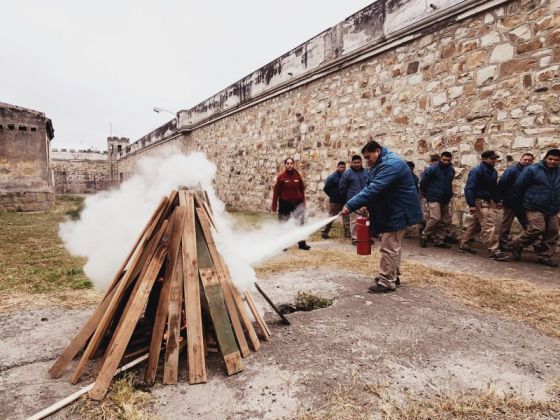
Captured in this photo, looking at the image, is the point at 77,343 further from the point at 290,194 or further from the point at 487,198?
the point at 487,198

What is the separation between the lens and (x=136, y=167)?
28172 millimetres

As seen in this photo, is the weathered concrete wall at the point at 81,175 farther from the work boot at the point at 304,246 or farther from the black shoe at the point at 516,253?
the black shoe at the point at 516,253

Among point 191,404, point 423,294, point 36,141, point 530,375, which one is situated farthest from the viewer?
point 36,141

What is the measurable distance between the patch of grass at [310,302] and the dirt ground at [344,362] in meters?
0.11

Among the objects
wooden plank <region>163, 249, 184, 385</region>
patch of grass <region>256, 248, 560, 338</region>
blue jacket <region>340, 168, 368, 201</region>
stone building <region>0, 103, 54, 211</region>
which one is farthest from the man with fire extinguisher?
stone building <region>0, 103, 54, 211</region>

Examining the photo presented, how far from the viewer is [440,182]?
6.46 metres

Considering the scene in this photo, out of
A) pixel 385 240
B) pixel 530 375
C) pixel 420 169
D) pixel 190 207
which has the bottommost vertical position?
pixel 530 375

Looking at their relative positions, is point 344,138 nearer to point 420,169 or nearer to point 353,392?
point 420,169

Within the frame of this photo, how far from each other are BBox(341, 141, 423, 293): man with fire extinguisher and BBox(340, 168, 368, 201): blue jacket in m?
3.08

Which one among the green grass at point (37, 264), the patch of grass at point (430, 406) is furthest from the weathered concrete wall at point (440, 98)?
the green grass at point (37, 264)

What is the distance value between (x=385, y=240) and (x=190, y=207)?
257 cm

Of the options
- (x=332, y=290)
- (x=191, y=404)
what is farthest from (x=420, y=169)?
(x=191, y=404)

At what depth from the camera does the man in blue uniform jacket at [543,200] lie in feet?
16.7

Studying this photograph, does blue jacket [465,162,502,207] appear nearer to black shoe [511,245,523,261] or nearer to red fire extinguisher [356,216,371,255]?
black shoe [511,245,523,261]
